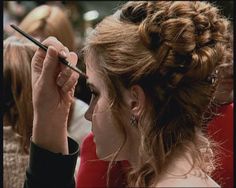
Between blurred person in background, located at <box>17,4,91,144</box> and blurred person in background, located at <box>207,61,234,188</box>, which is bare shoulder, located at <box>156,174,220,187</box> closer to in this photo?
blurred person in background, located at <box>207,61,234,188</box>

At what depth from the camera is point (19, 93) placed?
2.25m

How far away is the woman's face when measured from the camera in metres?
1.46

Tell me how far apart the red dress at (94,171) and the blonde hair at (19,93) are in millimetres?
248

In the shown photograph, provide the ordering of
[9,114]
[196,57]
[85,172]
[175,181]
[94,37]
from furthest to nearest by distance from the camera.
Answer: [9,114], [85,172], [94,37], [196,57], [175,181]

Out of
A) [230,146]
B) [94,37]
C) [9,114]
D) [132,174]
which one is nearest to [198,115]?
[132,174]

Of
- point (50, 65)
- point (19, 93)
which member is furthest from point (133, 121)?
point (19, 93)

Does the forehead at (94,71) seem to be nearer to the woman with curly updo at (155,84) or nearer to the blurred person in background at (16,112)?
the woman with curly updo at (155,84)

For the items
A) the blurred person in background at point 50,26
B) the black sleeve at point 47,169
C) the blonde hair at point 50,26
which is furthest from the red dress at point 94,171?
the blonde hair at point 50,26

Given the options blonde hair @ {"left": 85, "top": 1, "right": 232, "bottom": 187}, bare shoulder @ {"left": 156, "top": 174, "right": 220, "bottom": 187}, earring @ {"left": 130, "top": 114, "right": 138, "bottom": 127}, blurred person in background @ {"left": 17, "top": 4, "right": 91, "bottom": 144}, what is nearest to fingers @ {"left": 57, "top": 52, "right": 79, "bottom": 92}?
blonde hair @ {"left": 85, "top": 1, "right": 232, "bottom": 187}

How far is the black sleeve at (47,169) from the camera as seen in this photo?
5.31 feet

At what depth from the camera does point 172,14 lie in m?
1.46

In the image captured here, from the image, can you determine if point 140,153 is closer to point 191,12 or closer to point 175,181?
point 175,181

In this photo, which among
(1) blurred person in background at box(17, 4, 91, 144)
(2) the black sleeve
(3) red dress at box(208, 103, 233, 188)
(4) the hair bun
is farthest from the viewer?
(1) blurred person in background at box(17, 4, 91, 144)

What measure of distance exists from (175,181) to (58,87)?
1.60ft
